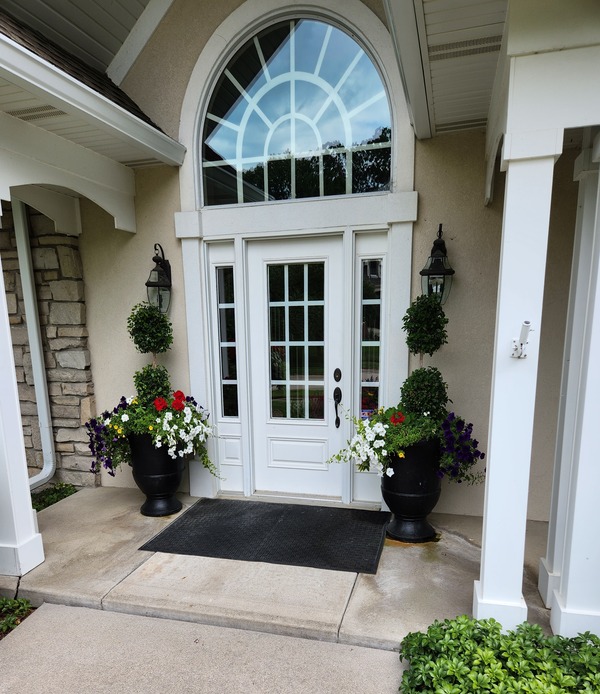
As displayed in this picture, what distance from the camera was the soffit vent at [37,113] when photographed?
85.9 inches

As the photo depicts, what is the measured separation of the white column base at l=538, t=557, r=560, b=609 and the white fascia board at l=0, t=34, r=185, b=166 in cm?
327

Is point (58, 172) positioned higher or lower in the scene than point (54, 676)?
higher

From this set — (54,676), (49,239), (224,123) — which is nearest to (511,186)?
(224,123)

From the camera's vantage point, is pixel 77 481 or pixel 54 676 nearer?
pixel 54 676

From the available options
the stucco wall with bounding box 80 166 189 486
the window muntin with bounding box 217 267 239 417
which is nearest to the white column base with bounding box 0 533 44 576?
the stucco wall with bounding box 80 166 189 486

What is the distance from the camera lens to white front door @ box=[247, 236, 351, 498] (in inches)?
116

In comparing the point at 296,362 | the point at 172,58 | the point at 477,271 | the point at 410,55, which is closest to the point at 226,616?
the point at 296,362

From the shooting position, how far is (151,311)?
2.91 metres

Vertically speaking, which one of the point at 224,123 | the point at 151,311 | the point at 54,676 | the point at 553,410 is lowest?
the point at 54,676

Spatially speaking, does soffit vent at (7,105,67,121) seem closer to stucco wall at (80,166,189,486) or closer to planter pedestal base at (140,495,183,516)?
stucco wall at (80,166,189,486)

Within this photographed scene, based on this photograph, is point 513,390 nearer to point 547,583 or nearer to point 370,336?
point 547,583

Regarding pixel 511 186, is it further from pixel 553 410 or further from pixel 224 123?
pixel 224 123

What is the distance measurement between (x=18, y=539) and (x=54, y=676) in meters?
0.83

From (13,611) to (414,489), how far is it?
7.39ft
